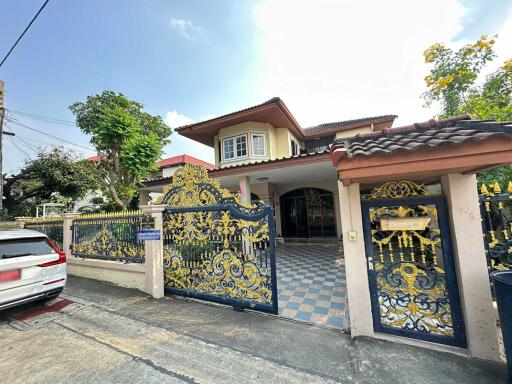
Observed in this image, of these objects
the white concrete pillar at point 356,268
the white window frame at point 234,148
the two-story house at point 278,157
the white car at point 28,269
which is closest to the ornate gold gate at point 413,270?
the white concrete pillar at point 356,268

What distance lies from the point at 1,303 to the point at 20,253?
760mm

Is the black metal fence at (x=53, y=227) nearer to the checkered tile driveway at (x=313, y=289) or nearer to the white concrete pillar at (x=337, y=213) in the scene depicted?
the checkered tile driveway at (x=313, y=289)

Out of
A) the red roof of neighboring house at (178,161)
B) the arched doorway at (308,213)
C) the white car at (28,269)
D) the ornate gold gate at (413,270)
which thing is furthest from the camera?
the red roof of neighboring house at (178,161)

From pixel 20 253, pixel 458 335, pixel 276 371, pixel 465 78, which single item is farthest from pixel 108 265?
pixel 465 78

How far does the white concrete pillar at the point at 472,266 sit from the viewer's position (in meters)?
2.35

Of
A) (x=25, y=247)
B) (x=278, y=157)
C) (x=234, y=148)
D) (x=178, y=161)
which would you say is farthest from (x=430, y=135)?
(x=178, y=161)

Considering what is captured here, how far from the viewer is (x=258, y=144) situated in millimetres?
10750

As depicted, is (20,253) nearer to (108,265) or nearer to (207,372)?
(108,265)

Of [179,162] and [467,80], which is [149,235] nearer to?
[467,80]

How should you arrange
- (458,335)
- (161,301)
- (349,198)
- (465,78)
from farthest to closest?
(465,78), (161,301), (349,198), (458,335)

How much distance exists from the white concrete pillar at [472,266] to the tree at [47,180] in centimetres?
1728

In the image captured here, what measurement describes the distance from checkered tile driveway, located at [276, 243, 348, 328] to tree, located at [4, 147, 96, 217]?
13.8m

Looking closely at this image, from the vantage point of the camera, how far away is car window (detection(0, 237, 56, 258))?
355 cm

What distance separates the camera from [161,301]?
4.27 meters
